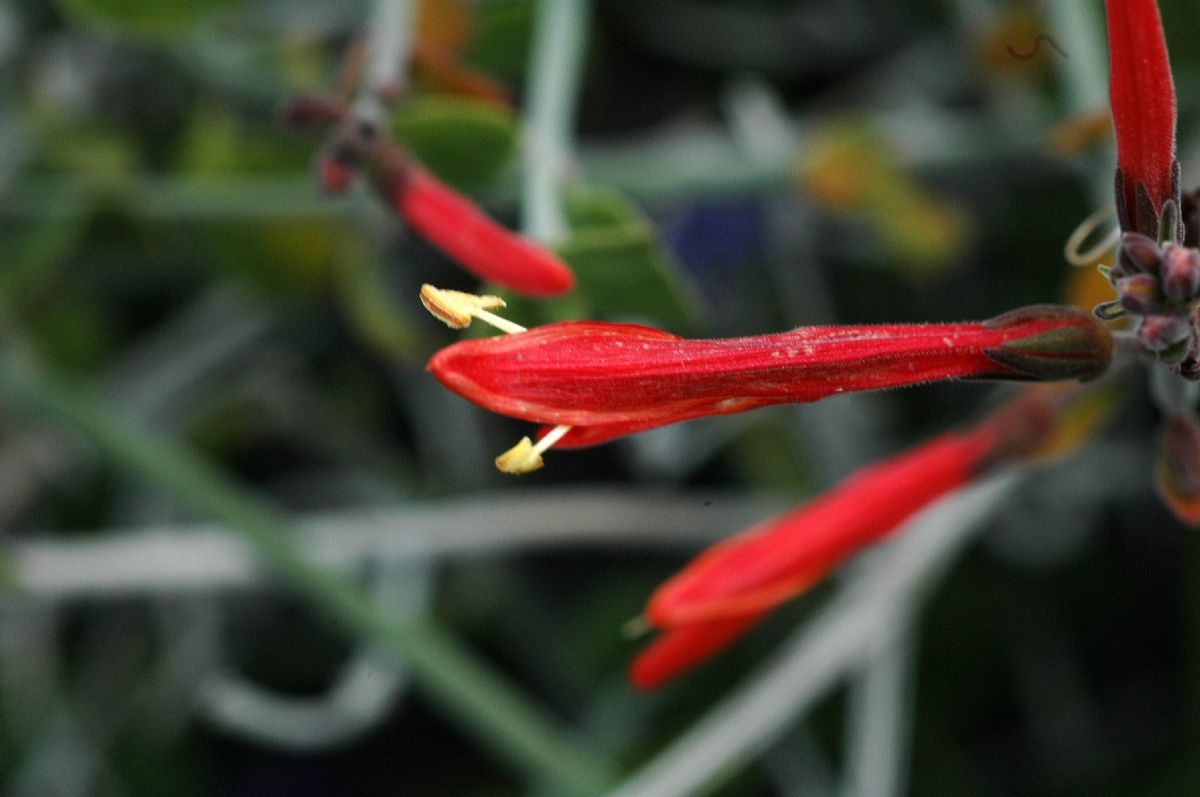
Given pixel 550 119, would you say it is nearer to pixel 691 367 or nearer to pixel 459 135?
pixel 459 135

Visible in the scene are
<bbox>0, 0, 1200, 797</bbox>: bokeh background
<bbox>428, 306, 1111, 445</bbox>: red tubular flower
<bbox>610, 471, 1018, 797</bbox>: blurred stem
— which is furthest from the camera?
<bbox>0, 0, 1200, 797</bbox>: bokeh background

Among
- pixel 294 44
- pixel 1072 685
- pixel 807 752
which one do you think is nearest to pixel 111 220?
pixel 294 44

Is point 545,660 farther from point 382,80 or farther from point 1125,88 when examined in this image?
point 1125,88

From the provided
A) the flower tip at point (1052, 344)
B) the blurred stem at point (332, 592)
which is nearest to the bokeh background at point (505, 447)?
the blurred stem at point (332, 592)

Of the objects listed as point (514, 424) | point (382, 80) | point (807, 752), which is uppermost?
point (382, 80)

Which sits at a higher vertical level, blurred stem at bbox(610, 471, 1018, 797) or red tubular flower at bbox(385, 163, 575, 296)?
red tubular flower at bbox(385, 163, 575, 296)

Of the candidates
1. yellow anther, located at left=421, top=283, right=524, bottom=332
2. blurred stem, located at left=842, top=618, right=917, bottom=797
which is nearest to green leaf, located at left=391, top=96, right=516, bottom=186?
yellow anther, located at left=421, top=283, right=524, bottom=332

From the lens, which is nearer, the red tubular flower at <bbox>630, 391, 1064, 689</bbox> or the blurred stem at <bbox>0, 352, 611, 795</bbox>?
the red tubular flower at <bbox>630, 391, 1064, 689</bbox>

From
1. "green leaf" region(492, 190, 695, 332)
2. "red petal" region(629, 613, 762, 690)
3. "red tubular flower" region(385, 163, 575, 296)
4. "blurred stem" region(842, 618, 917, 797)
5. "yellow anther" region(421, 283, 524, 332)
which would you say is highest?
"yellow anther" region(421, 283, 524, 332)

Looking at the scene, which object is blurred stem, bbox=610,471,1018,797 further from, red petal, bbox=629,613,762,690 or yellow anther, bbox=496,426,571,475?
yellow anther, bbox=496,426,571,475
